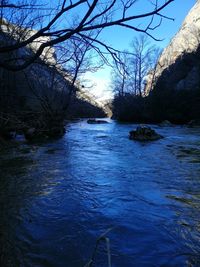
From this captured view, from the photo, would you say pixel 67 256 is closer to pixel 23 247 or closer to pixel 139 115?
pixel 23 247

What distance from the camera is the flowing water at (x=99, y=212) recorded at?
3.50 meters

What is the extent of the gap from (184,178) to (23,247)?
4.28 meters

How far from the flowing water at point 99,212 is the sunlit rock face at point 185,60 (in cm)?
3009

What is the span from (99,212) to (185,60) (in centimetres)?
4142

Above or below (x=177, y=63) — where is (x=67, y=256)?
below

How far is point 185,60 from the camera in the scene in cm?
4350

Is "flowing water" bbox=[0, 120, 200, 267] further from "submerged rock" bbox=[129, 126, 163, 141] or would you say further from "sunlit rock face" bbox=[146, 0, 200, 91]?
"sunlit rock face" bbox=[146, 0, 200, 91]

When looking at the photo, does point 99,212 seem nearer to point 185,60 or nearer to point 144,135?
point 144,135

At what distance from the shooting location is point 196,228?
13.8 ft

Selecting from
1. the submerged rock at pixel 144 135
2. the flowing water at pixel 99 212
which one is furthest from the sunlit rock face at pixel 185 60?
the flowing water at pixel 99 212

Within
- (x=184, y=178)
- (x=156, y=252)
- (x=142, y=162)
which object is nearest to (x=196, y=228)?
(x=156, y=252)

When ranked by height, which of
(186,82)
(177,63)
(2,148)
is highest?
(177,63)

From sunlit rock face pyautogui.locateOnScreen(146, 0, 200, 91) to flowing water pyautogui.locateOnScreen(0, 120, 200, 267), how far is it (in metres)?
30.1

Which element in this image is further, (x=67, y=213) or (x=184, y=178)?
(x=184, y=178)
